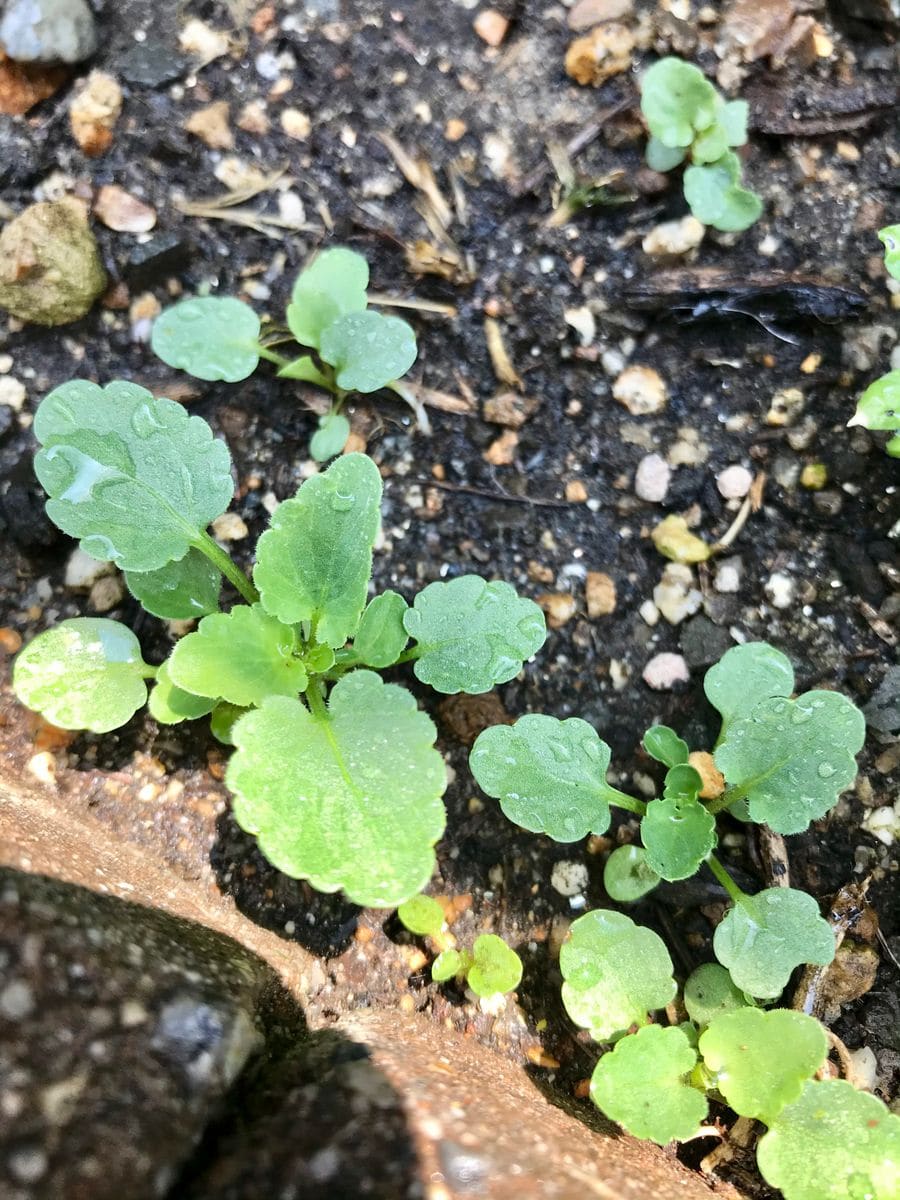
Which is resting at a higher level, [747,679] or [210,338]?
[210,338]

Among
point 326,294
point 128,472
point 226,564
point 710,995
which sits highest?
point 326,294

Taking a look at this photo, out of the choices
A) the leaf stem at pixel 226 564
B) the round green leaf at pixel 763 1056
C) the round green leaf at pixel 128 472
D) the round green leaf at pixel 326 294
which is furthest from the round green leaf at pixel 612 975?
the round green leaf at pixel 326 294

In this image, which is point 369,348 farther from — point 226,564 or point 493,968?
point 493,968

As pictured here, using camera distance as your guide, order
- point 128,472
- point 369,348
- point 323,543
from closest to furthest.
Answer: point 323,543 < point 128,472 < point 369,348

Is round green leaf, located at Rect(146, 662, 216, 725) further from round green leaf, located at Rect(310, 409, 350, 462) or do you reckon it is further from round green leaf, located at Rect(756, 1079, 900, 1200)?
round green leaf, located at Rect(756, 1079, 900, 1200)

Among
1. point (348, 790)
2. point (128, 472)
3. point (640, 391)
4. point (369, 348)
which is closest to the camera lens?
point (348, 790)

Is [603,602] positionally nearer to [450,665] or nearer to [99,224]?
[450,665]

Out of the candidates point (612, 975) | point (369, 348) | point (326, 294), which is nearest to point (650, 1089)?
point (612, 975)

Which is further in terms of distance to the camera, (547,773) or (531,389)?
(531,389)
